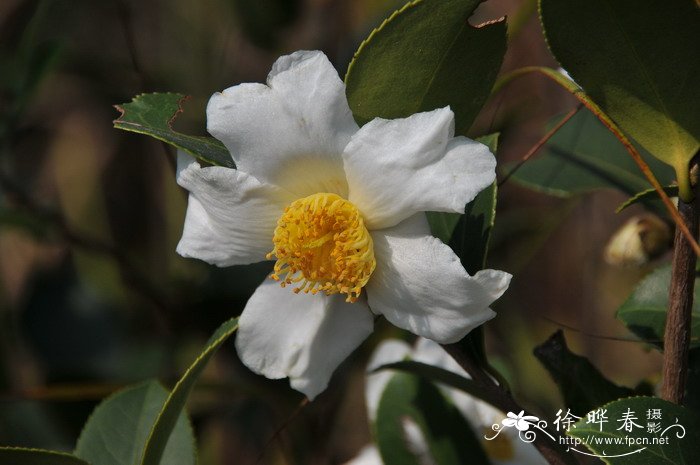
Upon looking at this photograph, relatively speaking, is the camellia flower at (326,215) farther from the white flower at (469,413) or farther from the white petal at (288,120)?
the white flower at (469,413)

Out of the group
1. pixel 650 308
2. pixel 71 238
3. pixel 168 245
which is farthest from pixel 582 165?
pixel 168 245

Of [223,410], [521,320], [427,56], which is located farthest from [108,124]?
[427,56]

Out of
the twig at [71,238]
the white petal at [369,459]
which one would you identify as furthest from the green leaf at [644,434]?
the twig at [71,238]

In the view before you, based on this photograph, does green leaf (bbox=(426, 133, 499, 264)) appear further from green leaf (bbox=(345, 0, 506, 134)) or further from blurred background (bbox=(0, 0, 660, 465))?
blurred background (bbox=(0, 0, 660, 465))

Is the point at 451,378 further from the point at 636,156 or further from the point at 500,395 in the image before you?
the point at 636,156

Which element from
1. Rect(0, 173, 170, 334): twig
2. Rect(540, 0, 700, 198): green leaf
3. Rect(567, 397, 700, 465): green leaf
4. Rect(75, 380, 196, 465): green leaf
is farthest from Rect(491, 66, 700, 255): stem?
Rect(0, 173, 170, 334): twig

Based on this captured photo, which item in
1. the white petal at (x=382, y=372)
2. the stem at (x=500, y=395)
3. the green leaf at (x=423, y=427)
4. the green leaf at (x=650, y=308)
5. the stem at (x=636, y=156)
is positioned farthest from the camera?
the white petal at (x=382, y=372)

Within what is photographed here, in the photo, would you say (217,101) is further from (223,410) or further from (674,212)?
(223,410)
